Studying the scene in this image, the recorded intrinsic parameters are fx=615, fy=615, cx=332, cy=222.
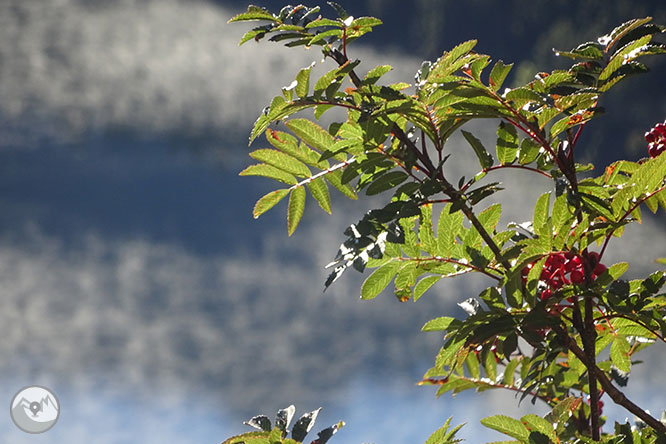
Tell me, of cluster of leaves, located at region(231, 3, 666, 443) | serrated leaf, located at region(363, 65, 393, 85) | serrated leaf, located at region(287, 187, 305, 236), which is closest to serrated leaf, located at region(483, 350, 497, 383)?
cluster of leaves, located at region(231, 3, 666, 443)

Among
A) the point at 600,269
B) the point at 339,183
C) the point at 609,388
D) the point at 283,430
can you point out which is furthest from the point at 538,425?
the point at 339,183

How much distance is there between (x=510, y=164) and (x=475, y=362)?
0.97 m

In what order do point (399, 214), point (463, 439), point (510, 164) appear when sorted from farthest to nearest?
point (510, 164)
point (463, 439)
point (399, 214)

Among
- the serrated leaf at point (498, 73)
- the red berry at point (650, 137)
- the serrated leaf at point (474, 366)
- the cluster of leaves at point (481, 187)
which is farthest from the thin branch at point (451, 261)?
the red berry at point (650, 137)

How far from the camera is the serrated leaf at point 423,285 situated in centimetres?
189

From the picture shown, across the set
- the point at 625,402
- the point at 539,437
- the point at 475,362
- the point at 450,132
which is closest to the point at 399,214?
the point at 450,132

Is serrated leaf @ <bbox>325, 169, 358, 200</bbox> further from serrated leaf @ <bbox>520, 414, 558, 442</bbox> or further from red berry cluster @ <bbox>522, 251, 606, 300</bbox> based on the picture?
serrated leaf @ <bbox>520, 414, 558, 442</bbox>

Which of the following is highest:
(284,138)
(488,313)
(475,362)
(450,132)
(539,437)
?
(284,138)

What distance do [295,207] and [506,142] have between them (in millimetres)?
643

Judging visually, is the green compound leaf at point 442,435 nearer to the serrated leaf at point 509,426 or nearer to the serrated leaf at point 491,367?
the serrated leaf at point 509,426

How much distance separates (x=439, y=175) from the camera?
1.63m

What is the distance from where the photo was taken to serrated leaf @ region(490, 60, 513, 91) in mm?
1566

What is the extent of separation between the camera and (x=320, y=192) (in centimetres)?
188

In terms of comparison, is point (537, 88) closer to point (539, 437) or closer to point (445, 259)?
point (445, 259)
